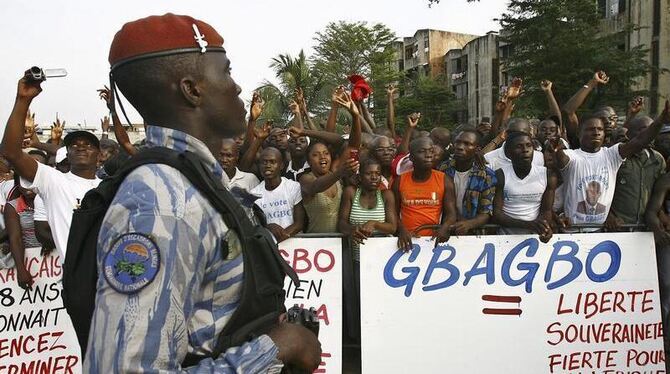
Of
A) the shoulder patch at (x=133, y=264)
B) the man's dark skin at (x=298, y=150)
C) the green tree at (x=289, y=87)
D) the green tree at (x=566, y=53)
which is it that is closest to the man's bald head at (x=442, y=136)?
the man's dark skin at (x=298, y=150)

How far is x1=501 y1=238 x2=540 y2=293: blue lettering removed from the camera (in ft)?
15.4

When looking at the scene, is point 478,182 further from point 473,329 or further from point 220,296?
point 220,296

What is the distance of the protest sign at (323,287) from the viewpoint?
478 centimetres

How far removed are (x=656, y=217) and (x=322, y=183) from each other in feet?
8.82

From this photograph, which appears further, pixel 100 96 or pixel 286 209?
pixel 100 96

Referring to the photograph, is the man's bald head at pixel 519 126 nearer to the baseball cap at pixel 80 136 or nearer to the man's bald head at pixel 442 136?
the man's bald head at pixel 442 136

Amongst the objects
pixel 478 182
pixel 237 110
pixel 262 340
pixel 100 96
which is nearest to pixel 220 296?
pixel 262 340

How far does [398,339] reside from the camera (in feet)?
15.4

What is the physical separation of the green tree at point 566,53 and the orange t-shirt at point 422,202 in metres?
17.8

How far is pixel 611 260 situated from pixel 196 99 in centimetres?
427

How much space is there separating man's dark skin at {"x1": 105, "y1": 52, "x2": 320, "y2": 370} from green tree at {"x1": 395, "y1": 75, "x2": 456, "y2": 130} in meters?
36.8

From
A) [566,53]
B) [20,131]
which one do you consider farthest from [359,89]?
[566,53]

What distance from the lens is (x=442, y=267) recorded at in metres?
4.73

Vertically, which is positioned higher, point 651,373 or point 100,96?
point 100,96
